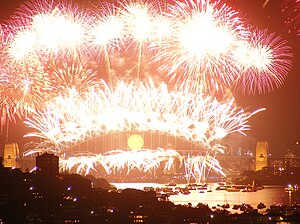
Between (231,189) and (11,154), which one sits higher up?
(11,154)

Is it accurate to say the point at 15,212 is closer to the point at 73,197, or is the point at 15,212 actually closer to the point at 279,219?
the point at 73,197

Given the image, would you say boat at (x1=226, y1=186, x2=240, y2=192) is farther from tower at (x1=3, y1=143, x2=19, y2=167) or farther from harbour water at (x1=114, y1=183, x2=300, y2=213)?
tower at (x1=3, y1=143, x2=19, y2=167)

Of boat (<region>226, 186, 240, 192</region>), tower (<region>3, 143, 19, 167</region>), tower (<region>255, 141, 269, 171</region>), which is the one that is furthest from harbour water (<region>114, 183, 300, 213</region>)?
tower (<region>3, 143, 19, 167</region>)

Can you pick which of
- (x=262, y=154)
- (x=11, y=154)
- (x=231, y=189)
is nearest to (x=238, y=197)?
(x=231, y=189)

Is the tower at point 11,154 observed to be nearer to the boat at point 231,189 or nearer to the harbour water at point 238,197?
the harbour water at point 238,197

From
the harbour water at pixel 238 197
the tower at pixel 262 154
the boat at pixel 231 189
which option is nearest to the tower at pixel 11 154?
the harbour water at pixel 238 197

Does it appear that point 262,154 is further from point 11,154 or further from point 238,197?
point 11,154

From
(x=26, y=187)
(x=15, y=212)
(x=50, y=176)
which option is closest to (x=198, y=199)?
(x=50, y=176)

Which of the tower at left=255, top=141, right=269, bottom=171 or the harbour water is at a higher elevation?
the tower at left=255, top=141, right=269, bottom=171
